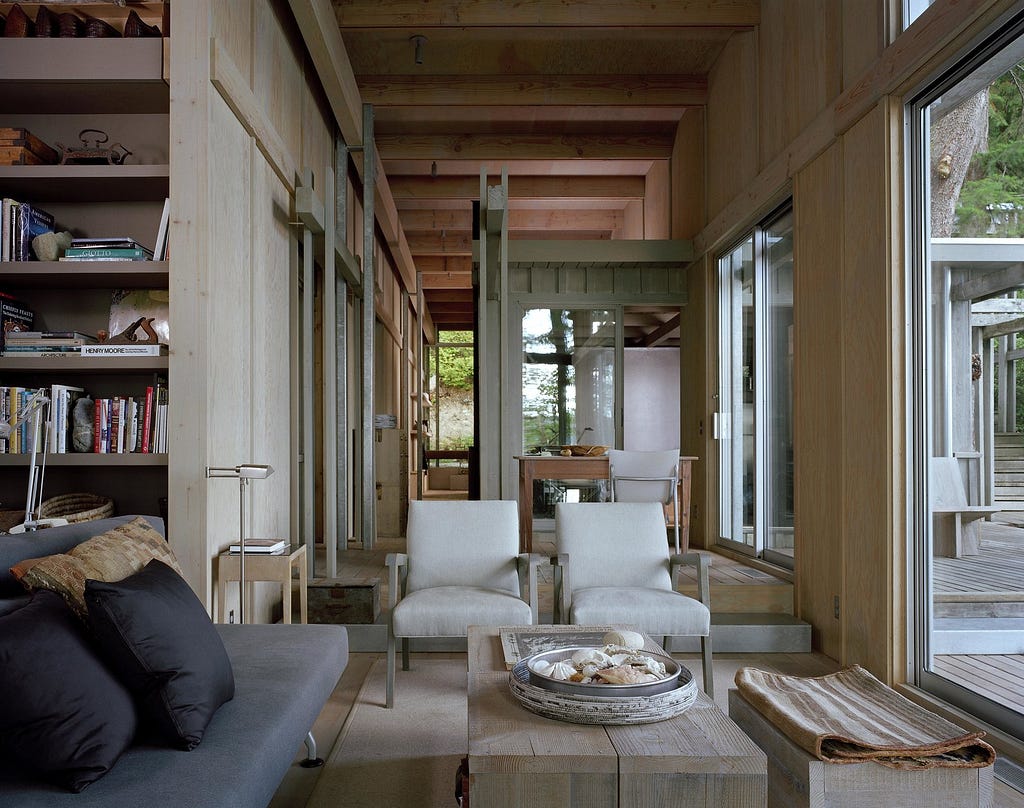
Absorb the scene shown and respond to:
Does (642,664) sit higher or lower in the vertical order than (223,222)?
lower

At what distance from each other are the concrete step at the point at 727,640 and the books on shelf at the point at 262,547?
0.80 meters

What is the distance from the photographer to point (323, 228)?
199 inches

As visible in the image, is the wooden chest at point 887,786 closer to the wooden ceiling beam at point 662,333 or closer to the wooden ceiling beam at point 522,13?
the wooden ceiling beam at point 522,13

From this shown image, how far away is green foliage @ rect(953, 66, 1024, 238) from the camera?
2924 mm

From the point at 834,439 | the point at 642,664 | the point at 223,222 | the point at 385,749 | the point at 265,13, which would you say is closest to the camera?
the point at 642,664

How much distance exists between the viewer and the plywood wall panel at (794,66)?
4266 mm

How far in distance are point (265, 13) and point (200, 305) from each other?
2.11 m

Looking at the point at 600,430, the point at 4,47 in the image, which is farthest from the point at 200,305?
the point at 600,430

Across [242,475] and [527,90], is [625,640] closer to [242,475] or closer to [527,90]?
[242,475]

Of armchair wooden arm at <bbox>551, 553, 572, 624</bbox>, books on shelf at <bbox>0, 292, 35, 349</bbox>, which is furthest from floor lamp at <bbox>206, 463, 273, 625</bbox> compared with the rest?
armchair wooden arm at <bbox>551, 553, 572, 624</bbox>

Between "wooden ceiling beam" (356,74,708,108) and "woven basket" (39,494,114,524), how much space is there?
414cm

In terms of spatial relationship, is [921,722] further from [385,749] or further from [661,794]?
[385,749]

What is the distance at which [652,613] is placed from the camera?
10.9 ft

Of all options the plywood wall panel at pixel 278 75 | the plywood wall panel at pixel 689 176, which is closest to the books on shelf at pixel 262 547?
the plywood wall panel at pixel 278 75
